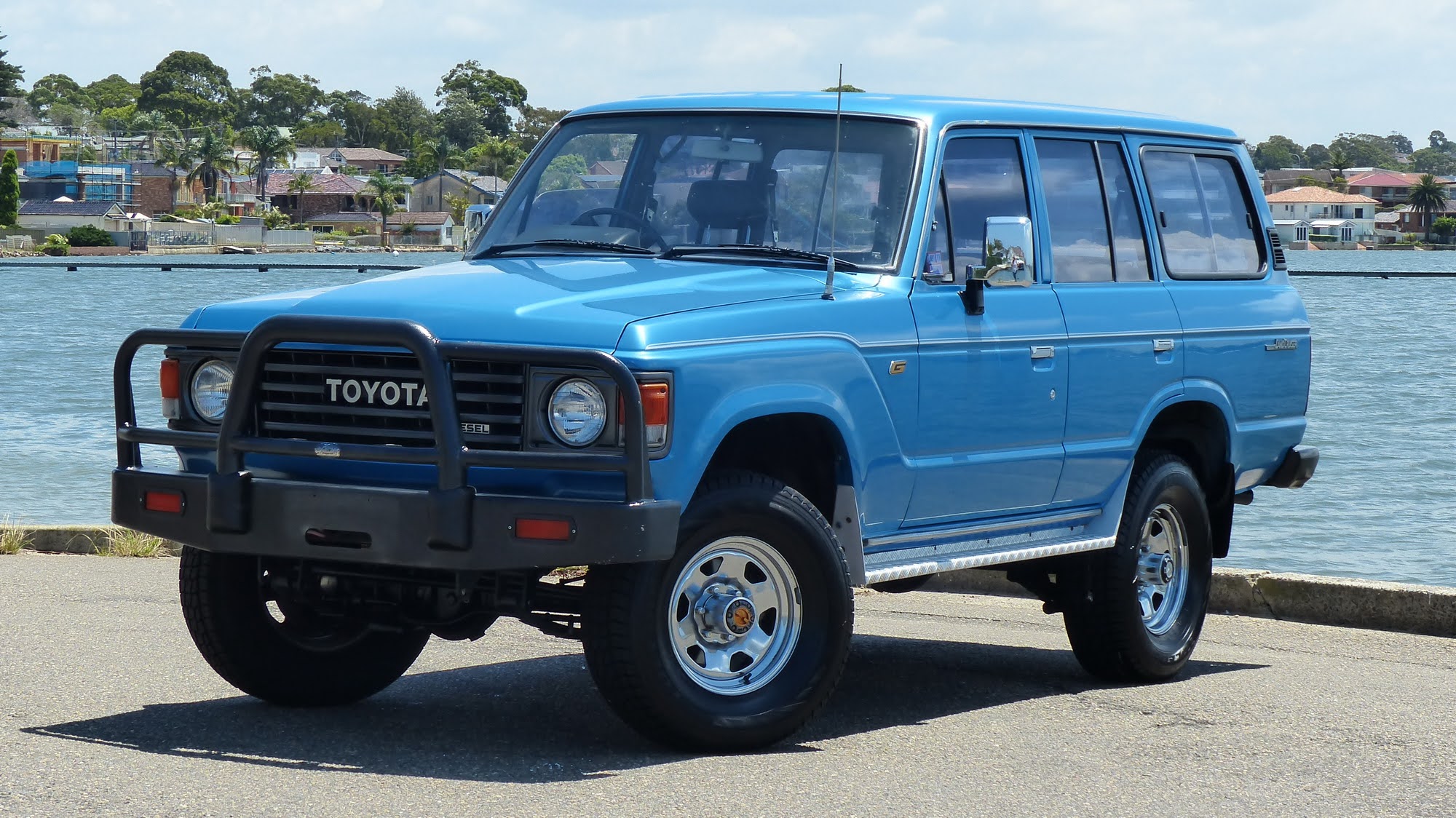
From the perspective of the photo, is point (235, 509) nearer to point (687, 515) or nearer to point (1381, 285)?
point (687, 515)

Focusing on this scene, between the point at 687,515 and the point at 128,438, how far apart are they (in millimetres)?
1901

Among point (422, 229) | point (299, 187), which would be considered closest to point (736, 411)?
point (422, 229)

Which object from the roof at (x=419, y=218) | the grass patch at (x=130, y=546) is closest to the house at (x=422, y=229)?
the roof at (x=419, y=218)

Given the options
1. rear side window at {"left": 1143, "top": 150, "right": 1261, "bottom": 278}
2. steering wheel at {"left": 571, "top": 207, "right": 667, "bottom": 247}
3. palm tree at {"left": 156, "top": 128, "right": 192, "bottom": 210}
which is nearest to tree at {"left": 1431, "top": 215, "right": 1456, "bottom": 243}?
palm tree at {"left": 156, "top": 128, "right": 192, "bottom": 210}

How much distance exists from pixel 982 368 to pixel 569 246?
4.97 feet

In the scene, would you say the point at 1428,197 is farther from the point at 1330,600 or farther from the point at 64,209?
the point at 1330,600

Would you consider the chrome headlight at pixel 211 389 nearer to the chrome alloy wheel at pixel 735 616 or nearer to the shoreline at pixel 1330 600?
the chrome alloy wheel at pixel 735 616

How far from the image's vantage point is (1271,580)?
983 centimetres

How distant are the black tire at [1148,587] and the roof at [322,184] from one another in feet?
564

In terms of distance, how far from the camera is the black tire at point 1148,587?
7770 millimetres

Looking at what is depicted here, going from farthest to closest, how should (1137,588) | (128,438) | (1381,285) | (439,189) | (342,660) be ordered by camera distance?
(439,189) → (1381,285) → (1137,588) → (342,660) → (128,438)

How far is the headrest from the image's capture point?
6883 millimetres

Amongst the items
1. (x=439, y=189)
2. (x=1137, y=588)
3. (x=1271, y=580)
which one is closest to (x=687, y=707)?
(x=1137, y=588)

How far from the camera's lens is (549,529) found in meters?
5.48
